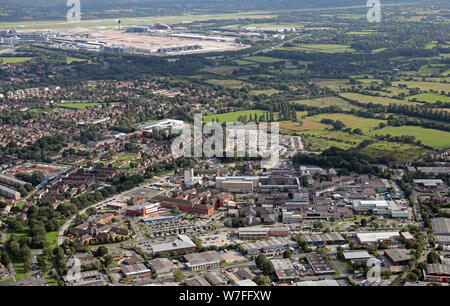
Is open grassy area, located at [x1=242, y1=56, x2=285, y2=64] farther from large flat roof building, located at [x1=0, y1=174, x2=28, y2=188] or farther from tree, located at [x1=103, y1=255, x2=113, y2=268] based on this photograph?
tree, located at [x1=103, y1=255, x2=113, y2=268]

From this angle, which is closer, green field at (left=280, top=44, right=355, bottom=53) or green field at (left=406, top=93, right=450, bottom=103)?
green field at (left=406, top=93, right=450, bottom=103)

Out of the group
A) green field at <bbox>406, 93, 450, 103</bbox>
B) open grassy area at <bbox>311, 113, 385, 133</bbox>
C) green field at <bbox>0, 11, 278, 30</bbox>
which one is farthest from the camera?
green field at <bbox>0, 11, 278, 30</bbox>

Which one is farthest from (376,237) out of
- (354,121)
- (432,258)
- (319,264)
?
(354,121)

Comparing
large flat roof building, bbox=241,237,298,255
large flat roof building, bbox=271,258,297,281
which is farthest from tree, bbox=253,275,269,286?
large flat roof building, bbox=241,237,298,255

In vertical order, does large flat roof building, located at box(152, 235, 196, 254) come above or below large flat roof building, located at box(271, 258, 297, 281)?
above

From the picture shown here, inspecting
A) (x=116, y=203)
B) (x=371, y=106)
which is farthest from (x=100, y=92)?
(x=116, y=203)

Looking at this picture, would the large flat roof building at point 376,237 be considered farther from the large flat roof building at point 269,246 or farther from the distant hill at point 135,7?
the distant hill at point 135,7

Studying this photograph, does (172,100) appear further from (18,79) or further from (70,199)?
(70,199)
